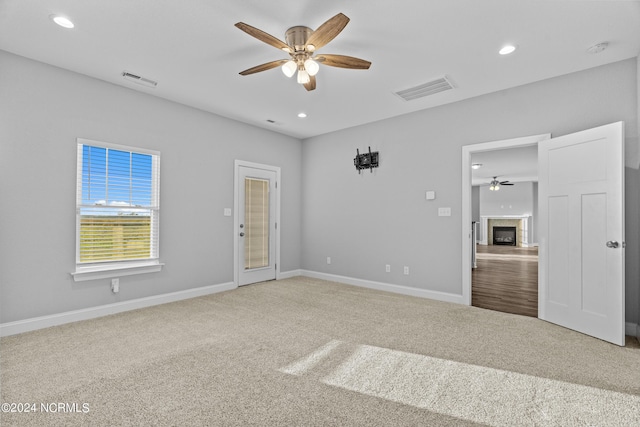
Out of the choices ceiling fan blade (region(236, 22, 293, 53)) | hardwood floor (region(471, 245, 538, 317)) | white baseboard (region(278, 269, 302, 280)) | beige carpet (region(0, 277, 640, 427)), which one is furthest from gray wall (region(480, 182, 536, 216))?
ceiling fan blade (region(236, 22, 293, 53))

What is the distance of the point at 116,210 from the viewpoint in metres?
3.71

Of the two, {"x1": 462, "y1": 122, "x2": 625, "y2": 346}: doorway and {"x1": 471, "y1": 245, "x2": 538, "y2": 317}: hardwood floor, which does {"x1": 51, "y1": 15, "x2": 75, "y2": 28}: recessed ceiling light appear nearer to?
{"x1": 462, "y1": 122, "x2": 625, "y2": 346}: doorway

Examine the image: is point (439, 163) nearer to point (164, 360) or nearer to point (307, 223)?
point (307, 223)

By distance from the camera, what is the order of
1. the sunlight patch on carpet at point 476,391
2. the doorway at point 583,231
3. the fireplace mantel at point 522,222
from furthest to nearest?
the fireplace mantel at point 522,222 < the doorway at point 583,231 < the sunlight patch on carpet at point 476,391

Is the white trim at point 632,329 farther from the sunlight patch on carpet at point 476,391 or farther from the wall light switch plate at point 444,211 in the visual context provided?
the wall light switch plate at point 444,211

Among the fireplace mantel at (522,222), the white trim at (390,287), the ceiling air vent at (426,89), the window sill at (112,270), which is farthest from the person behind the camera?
the fireplace mantel at (522,222)

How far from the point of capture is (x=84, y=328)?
314cm

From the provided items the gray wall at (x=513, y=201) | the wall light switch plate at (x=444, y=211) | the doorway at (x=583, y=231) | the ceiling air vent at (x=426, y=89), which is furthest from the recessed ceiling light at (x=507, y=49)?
the gray wall at (x=513, y=201)

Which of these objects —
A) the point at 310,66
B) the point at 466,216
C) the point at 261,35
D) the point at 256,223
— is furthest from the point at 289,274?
the point at 261,35

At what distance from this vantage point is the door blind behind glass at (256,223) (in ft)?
17.1

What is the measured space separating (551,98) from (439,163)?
1413 mm

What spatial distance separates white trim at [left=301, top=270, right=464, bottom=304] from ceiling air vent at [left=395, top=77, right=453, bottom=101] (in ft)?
8.77

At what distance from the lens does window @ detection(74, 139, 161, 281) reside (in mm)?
3467

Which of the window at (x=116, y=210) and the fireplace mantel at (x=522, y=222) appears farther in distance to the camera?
the fireplace mantel at (x=522, y=222)
